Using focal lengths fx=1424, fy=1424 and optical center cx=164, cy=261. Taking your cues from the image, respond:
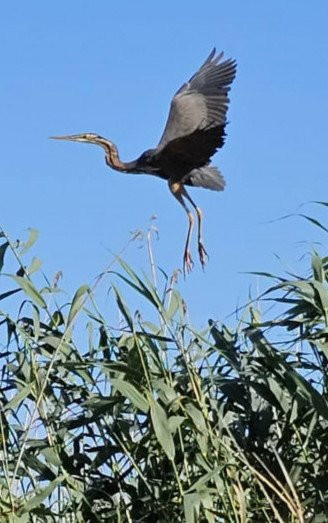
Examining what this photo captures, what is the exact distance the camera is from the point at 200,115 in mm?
8727

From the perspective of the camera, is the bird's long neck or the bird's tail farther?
the bird's tail

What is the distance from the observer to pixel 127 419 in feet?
12.1

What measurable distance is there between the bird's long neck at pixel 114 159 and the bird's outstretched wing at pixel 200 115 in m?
0.41

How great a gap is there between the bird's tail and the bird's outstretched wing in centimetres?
47

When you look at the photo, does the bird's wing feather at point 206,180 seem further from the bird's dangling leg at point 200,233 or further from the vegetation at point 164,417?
the vegetation at point 164,417

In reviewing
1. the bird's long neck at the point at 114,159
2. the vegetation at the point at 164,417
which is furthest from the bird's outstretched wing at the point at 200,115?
the vegetation at the point at 164,417

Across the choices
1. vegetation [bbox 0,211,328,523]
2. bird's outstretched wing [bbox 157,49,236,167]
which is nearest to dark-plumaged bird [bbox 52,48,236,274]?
bird's outstretched wing [bbox 157,49,236,167]

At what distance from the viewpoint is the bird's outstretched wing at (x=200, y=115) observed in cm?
793

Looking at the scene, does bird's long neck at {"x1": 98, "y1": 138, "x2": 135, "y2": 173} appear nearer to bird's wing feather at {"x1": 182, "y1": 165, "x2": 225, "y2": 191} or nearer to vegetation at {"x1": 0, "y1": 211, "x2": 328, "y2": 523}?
bird's wing feather at {"x1": 182, "y1": 165, "x2": 225, "y2": 191}

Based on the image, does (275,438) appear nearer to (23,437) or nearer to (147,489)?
(147,489)

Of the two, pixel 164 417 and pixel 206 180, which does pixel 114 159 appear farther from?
pixel 164 417

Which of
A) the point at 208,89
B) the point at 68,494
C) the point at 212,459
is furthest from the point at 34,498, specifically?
the point at 208,89

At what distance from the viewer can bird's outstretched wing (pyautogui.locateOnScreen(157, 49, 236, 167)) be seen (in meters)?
7.93

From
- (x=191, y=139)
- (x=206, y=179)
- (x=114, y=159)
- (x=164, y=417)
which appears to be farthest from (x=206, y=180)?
(x=164, y=417)
